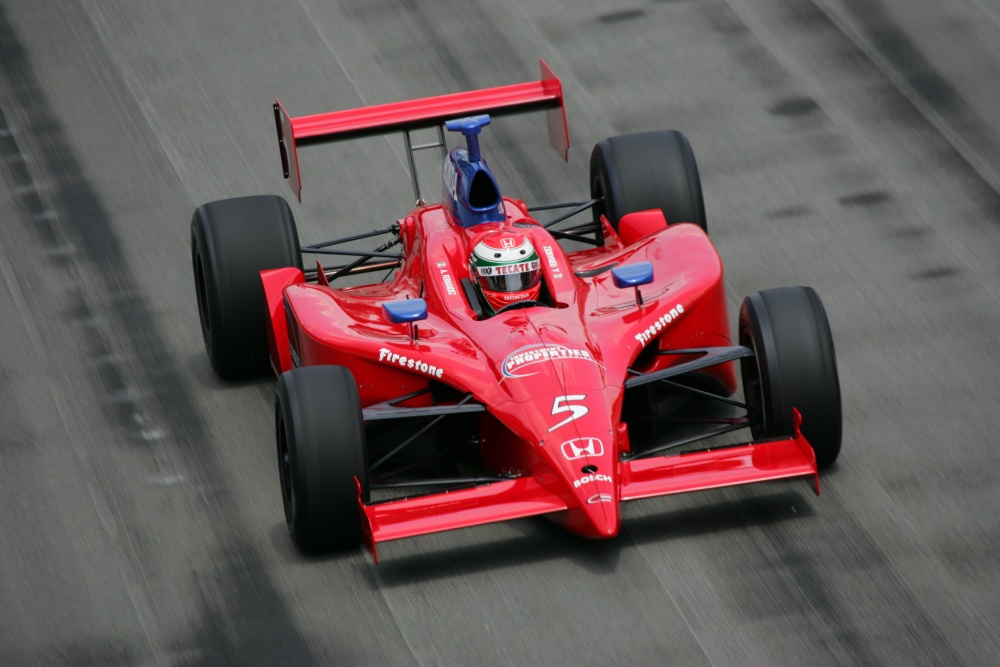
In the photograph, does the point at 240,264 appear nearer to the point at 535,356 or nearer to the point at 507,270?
the point at 507,270

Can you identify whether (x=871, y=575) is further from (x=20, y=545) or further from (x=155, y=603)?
(x=20, y=545)

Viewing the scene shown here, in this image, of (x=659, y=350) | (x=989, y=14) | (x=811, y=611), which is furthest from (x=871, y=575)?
(x=989, y=14)

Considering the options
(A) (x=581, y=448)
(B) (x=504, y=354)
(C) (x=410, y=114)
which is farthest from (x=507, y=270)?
(C) (x=410, y=114)

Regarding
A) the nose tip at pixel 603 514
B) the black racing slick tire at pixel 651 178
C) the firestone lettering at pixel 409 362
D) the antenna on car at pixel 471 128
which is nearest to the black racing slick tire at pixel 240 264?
the antenna on car at pixel 471 128

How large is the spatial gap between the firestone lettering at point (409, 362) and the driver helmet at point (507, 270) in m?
0.74

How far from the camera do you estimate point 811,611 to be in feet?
28.2

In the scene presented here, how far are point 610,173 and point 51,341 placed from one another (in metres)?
4.30

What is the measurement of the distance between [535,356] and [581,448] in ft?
2.35

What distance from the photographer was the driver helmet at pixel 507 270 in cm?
991

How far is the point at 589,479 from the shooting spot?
861cm

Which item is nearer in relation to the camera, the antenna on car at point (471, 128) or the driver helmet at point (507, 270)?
the driver helmet at point (507, 270)

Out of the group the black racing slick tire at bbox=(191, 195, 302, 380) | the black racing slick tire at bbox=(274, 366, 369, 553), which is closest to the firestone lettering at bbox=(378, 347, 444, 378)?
the black racing slick tire at bbox=(274, 366, 369, 553)

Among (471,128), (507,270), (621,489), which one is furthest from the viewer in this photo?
(471,128)

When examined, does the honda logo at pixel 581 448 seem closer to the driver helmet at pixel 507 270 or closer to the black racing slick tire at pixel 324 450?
the black racing slick tire at pixel 324 450
